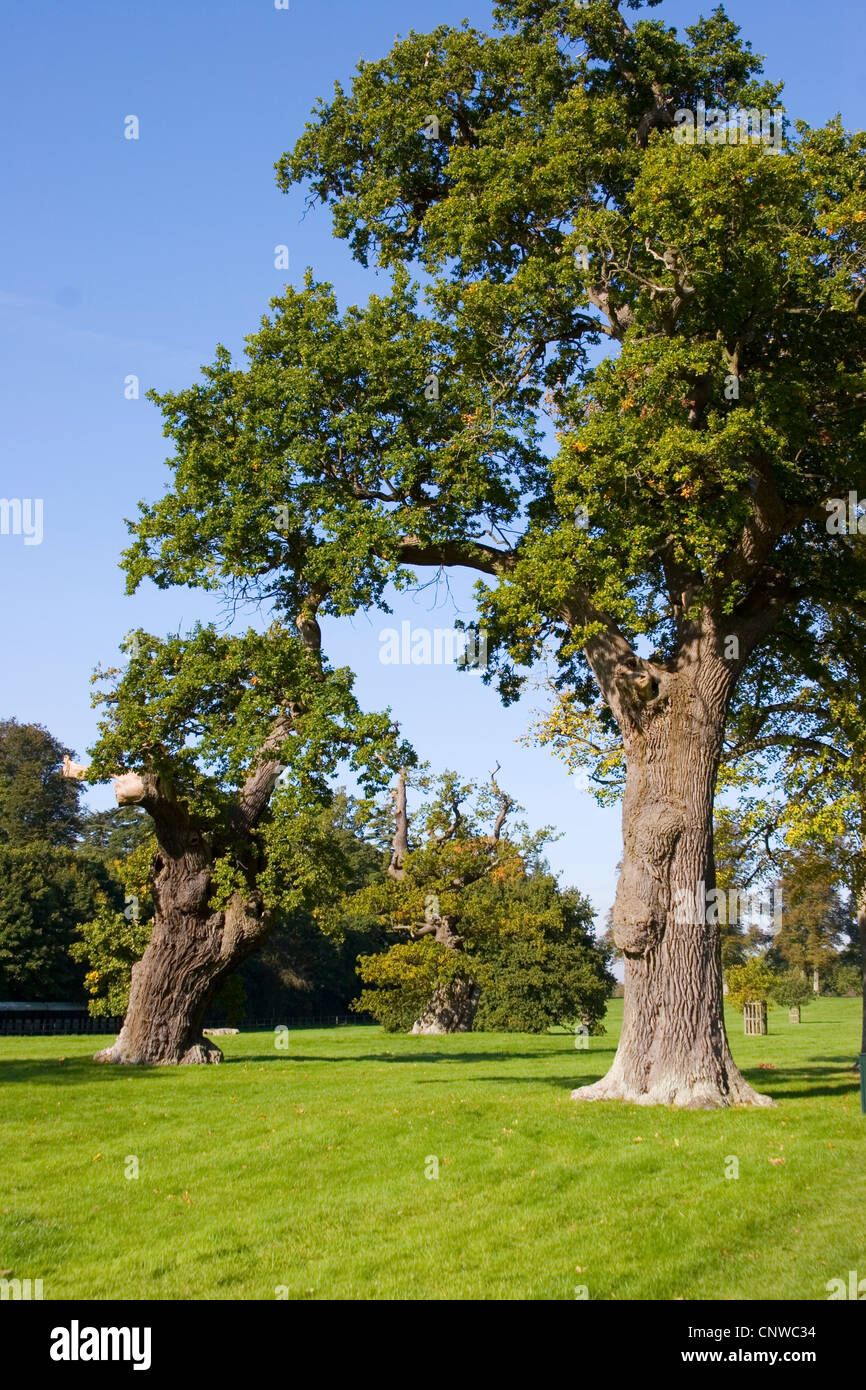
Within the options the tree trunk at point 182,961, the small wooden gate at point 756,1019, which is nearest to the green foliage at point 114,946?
the tree trunk at point 182,961

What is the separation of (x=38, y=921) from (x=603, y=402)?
49477mm

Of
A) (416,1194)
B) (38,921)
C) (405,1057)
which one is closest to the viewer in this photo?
(416,1194)

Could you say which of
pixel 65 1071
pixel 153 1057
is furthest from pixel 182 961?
pixel 65 1071

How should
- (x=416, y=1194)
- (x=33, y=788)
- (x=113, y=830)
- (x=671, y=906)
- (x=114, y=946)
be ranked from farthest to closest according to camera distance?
(x=113, y=830), (x=33, y=788), (x=114, y=946), (x=671, y=906), (x=416, y=1194)

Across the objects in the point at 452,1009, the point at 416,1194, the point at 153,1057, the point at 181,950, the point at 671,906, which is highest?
the point at 671,906

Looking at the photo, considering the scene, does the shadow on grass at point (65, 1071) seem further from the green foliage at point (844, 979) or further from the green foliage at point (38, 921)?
the green foliage at point (844, 979)

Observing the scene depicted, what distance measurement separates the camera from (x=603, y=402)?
17234 mm

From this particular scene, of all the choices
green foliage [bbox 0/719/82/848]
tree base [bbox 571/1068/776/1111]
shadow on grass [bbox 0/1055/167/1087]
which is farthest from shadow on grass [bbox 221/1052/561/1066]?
green foliage [bbox 0/719/82/848]

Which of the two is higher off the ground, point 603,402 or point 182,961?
point 603,402

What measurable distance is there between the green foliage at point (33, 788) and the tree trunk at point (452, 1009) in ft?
133

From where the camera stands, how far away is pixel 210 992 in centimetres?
2314

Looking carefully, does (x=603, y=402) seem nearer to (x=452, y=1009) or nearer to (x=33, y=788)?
(x=452, y=1009)

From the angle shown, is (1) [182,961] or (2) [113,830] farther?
(2) [113,830]

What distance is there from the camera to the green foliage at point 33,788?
7838 cm
